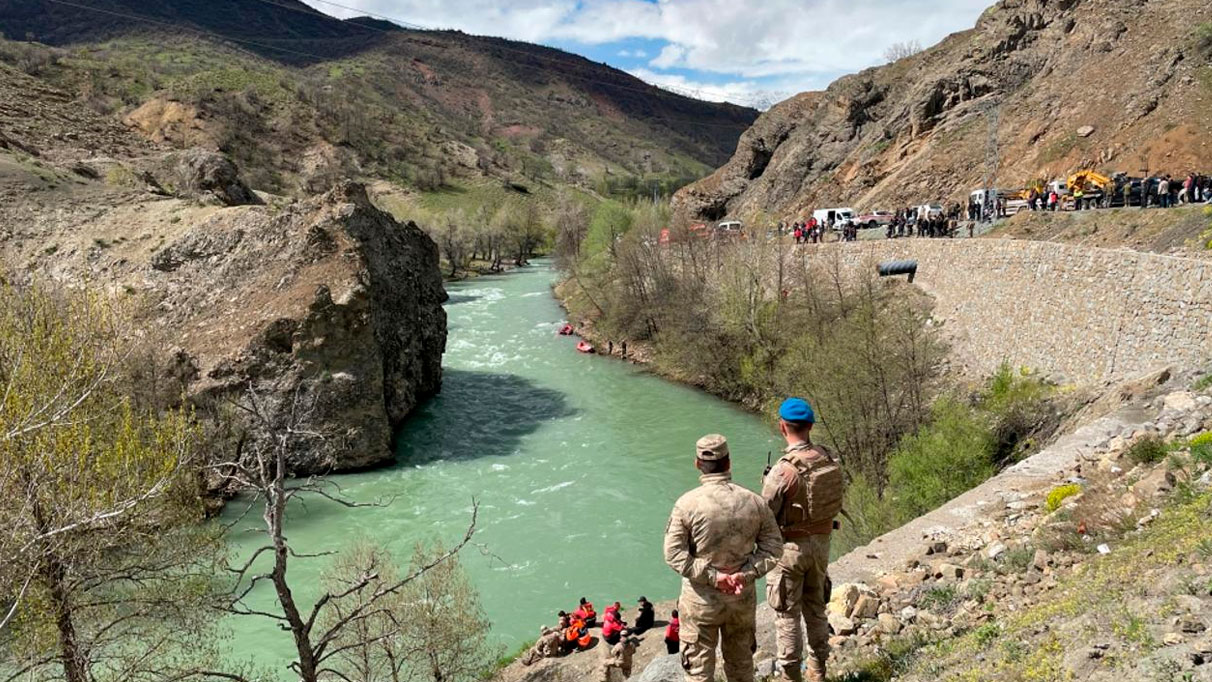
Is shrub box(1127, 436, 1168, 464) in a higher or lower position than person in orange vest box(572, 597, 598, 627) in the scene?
higher

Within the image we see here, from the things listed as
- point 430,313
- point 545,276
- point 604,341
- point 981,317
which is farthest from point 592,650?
point 545,276

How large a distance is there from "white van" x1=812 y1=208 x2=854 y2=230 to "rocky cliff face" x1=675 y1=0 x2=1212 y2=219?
6.74m

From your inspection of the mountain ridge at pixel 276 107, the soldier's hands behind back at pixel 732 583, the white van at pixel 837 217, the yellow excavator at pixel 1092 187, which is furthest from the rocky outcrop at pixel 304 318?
the mountain ridge at pixel 276 107

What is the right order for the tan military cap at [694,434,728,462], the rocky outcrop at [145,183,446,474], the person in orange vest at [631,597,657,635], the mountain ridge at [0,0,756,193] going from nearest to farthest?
the tan military cap at [694,434,728,462] < the person in orange vest at [631,597,657,635] < the rocky outcrop at [145,183,446,474] < the mountain ridge at [0,0,756,193]

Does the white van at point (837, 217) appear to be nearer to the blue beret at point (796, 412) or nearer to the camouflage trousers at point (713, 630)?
the blue beret at point (796, 412)

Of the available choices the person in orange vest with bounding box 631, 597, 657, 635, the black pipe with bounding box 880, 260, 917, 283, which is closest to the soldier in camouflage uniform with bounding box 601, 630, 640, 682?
the person in orange vest with bounding box 631, 597, 657, 635

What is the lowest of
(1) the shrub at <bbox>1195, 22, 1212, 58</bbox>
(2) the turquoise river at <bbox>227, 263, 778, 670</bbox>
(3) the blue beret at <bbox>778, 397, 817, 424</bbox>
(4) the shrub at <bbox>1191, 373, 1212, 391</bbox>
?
(2) the turquoise river at <bbox>227, 263, 778, 670</bbox>

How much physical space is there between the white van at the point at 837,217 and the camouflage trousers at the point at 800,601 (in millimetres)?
37117

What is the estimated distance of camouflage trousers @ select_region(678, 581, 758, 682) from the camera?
16.3 feet

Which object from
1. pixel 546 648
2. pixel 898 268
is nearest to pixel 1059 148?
pixel 898 268

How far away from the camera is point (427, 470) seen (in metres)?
24.6

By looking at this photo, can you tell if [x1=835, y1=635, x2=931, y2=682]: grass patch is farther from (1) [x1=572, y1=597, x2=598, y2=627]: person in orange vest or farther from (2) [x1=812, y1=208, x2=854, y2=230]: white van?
(2) [x1=812, y1=208, x2=854, y2=230]: white van

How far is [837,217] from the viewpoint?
142ft

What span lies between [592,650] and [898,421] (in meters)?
10.3
